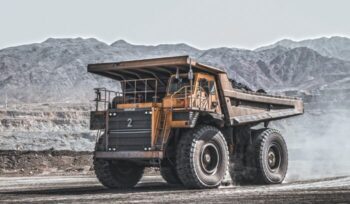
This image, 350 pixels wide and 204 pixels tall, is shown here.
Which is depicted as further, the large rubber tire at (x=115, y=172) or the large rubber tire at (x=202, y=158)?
the large rubber tire at (x=115, y=172)

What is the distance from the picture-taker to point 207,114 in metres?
15.9

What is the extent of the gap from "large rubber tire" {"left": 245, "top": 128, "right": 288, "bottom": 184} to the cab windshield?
3007 mm

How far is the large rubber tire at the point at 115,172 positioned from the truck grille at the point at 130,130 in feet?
1.74

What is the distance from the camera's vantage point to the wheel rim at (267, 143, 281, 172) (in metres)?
18.0

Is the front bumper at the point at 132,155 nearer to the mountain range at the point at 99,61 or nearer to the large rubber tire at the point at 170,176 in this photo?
the large rubber tire at the point at 170,176

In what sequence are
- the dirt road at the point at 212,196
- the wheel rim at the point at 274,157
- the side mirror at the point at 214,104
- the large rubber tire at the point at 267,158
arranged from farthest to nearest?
the wheel rim at the point at 274,157
the large rubber tire at the point at 267,158
the side mirror at the point at 214,104
the dirt road at the point at 212,196

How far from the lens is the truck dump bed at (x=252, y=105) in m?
16.6

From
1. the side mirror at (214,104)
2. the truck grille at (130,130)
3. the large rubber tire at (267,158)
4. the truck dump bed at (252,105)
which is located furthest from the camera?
the large rubber tire at (267,158)

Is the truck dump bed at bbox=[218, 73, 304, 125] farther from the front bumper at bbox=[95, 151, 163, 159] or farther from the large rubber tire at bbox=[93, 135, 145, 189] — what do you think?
the large rubber tire at bbox=[93, 135, 145, 189]

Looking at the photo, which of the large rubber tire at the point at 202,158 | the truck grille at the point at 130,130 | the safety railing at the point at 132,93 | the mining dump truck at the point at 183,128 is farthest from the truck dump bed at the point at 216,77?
the truck grille at the point at 130,130

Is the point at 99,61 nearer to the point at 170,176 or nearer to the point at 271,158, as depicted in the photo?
the point at 170,176

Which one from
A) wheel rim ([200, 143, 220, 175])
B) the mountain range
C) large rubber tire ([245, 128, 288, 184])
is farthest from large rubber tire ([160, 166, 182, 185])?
the mountain range

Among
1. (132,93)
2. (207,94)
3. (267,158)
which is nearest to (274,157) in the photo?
(267,158)

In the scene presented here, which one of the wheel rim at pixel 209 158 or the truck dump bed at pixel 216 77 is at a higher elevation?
the truck dump bed at pixel 216 77
